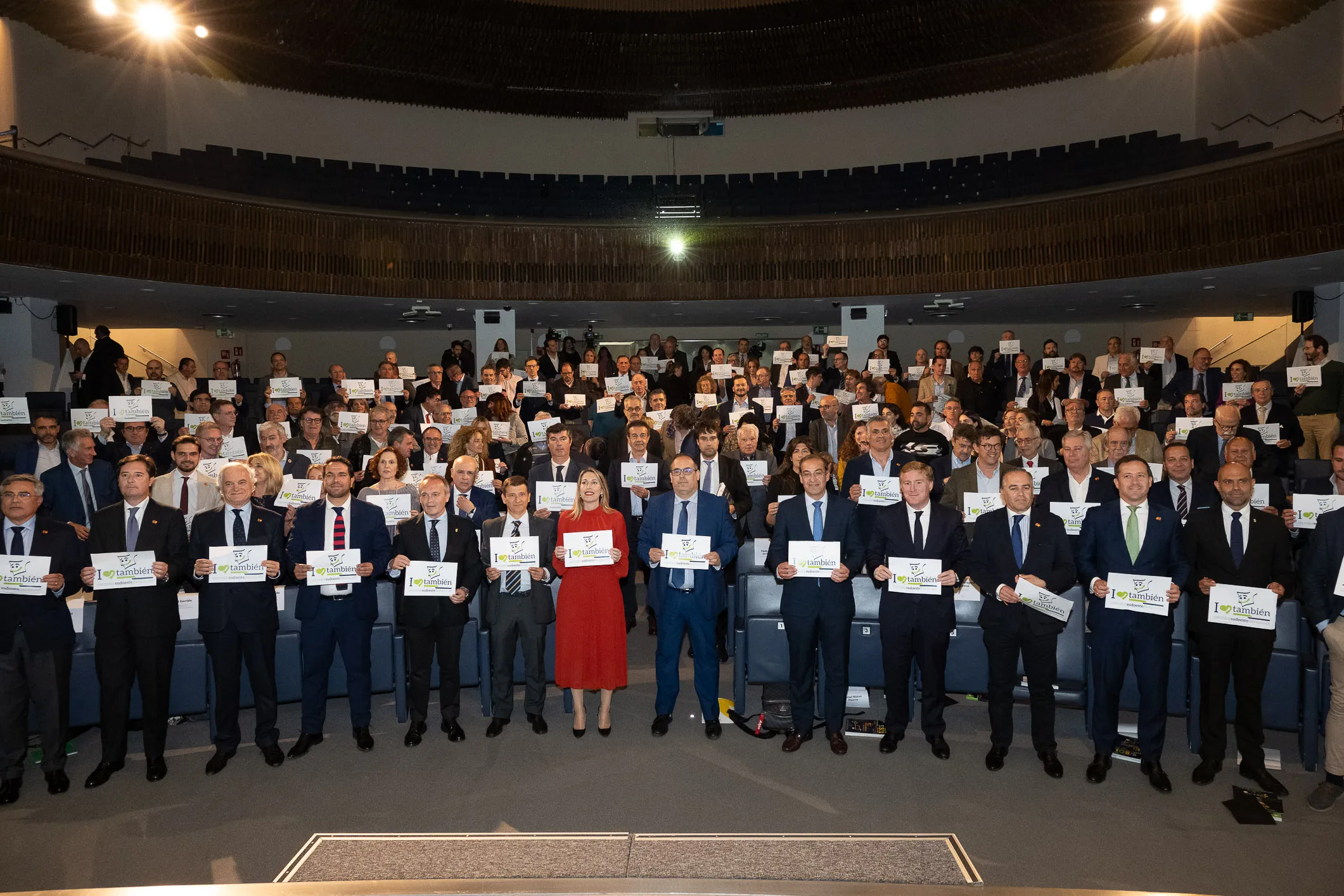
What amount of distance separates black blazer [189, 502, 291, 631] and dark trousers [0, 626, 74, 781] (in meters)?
0.75

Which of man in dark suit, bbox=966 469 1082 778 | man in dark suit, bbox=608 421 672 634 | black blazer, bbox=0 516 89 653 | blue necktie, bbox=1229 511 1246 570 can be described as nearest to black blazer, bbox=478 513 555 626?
man in dark suit, bbox=608 421 672 634

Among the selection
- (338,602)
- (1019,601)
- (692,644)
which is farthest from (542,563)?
(1019,601)

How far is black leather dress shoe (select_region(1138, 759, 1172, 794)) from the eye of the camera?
4.84 m

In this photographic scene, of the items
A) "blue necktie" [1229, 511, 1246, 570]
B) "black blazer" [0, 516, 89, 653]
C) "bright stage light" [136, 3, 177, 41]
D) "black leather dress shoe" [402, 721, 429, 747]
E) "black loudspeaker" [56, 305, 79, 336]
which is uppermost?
"bright stage light" [136, 3, 177, 41]

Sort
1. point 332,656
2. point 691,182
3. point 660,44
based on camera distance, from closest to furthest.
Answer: point 332,656 → point 660,44 → point 691,182

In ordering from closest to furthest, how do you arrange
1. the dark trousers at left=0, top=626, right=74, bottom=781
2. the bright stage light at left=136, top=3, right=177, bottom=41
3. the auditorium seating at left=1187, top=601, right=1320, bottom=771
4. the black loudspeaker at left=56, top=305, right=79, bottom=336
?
the dark trousers at left=0, top=626, right=74, bottom=781
the auditorium seating at left=1187, top=601, right=1320, bottom=771
the bright stage light at left=136, top=3, right=177, bottom=41
the black loudspeaker at left=56, top=305, right=79, bottom=336

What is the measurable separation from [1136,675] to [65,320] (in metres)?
14.9

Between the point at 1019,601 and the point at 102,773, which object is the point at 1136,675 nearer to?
the point at 1019,601

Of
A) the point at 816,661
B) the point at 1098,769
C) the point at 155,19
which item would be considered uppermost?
the point at 155,19

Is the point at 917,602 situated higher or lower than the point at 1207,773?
higher

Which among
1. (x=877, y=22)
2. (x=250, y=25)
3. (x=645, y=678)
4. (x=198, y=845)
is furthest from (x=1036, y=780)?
(x=250, y=25)

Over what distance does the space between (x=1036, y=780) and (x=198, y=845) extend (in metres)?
4.35

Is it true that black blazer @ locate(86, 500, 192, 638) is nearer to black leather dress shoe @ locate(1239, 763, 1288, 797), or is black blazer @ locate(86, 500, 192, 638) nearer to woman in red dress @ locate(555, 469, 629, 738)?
woman in red dress @ locate(555, 469, 629, 738)

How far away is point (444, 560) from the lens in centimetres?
559
